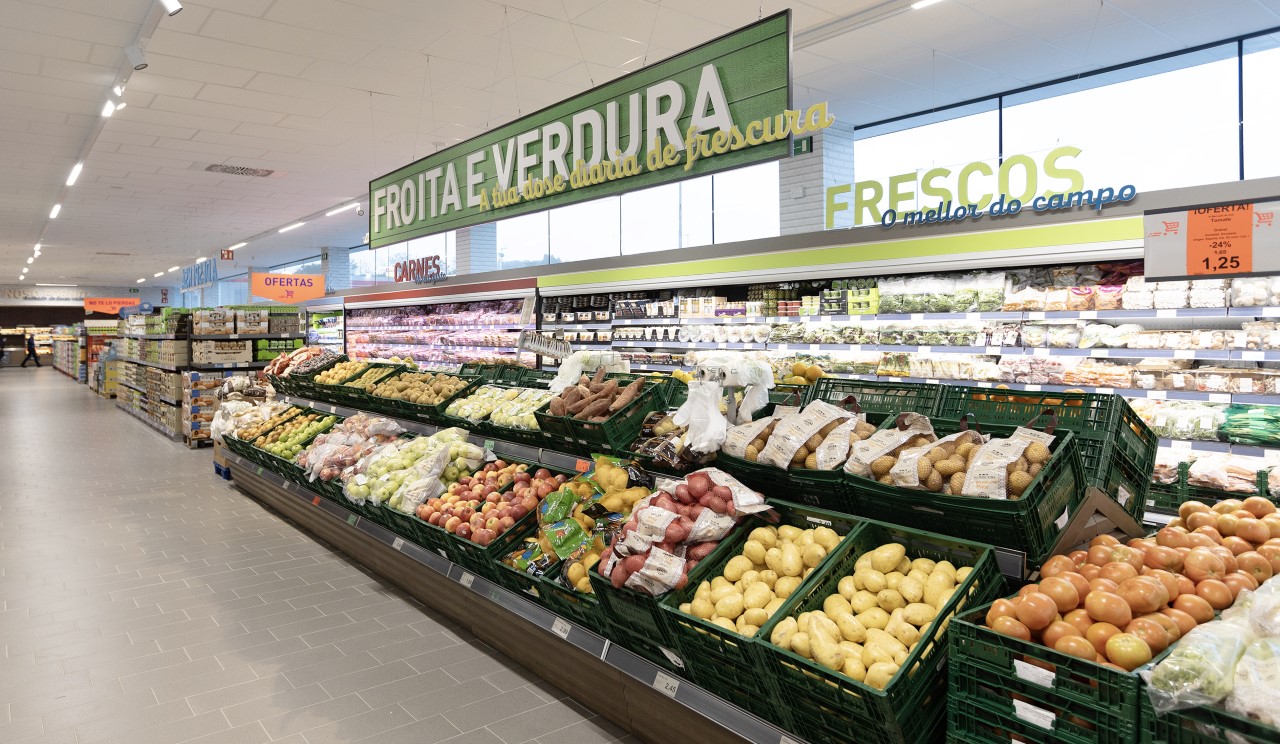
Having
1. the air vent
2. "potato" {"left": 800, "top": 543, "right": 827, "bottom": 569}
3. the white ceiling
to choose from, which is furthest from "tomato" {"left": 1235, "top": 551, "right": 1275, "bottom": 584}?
the air vent

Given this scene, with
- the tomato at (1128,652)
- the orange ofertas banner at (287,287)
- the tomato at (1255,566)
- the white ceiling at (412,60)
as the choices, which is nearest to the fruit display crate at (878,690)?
the tomato at (1128,652)

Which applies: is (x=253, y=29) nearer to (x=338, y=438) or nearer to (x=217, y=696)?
(x=338, y=438)

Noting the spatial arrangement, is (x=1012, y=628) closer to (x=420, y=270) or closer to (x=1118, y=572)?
(x=1118, y=572)

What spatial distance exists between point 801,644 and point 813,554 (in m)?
0.43

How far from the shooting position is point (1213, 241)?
3.54 m

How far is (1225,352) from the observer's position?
166 inches

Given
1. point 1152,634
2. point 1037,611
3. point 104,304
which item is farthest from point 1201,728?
point 104,304

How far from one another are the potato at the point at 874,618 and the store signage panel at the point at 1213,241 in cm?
272

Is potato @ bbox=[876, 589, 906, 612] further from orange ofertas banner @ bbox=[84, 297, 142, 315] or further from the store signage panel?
orange ofertas banner @ bbox=[84, 297, 142, 315]

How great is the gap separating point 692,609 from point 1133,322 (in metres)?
4.10

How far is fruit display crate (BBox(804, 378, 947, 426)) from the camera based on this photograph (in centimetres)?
291

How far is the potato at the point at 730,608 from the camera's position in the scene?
2285mm

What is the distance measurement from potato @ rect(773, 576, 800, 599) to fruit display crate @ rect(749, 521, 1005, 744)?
101 millimetres

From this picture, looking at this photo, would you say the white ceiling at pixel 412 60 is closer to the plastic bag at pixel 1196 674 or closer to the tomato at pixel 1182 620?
the tomato at pixel 1182 620
